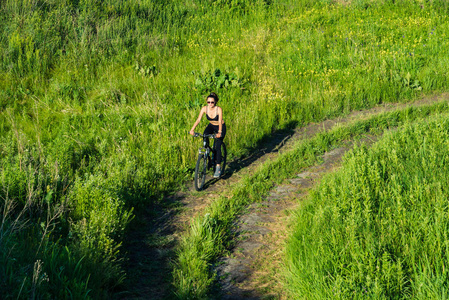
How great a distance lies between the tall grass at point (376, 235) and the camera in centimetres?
392

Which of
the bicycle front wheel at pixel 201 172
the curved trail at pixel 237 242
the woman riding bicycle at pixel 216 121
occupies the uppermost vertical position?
the woman riding bicycle at pixel 216 121

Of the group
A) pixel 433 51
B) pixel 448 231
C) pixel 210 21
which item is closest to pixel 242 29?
pixel 210 21

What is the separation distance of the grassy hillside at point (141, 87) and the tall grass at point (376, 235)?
2257 millimetres

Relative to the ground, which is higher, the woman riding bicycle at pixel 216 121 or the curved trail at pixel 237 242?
the woman riding bicycle at pixel 216 121

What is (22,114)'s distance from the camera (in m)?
10.5

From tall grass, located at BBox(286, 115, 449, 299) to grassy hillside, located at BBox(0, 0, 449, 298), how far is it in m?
2.26

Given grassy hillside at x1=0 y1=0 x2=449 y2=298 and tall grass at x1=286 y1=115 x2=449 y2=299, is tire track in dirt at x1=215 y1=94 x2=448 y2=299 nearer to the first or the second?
tall grass at x1=286 y1=115 x2=449 y2=299

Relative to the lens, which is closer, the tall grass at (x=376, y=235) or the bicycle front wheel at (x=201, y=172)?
the tall grass at (x=376, y=235)

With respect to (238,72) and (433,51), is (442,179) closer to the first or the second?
(238,72)

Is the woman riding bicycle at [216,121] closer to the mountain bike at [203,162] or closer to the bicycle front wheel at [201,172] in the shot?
the mountain bike at [203,162]

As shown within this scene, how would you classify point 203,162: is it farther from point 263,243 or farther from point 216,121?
point 263,243

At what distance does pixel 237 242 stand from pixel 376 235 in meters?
1.82

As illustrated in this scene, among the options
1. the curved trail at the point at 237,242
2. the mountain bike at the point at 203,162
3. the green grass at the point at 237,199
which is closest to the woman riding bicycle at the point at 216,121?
the mountain bike at the point at 203,162

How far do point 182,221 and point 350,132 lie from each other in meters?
5.27
